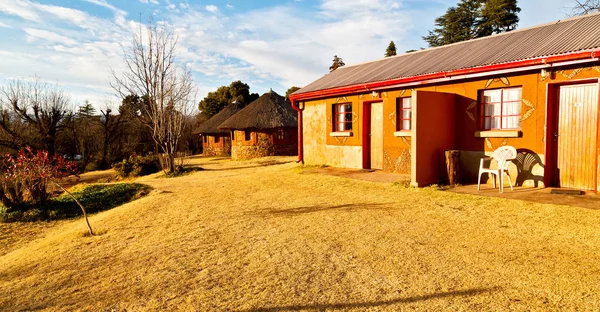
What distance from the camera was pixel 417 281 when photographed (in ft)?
12.0

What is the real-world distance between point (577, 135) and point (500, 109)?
1642 mm

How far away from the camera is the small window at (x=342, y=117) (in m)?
12.6

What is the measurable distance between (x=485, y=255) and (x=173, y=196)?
7708mm

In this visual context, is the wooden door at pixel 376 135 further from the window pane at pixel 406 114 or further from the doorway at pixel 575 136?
the doorway at pixel 575 136

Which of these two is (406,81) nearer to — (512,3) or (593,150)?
(593,150)

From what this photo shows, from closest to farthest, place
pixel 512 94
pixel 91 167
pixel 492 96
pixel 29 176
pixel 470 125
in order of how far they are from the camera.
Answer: pixel 512 94, pixel 492 96, pixel 29 176, pixel 470 125, pixel 91 167

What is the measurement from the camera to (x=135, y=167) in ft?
59.9

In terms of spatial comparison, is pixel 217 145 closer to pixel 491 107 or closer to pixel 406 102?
pixel 406 102

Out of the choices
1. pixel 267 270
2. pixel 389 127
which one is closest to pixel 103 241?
pixel 267 270

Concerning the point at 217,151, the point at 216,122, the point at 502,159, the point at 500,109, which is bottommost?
the point at 217,151

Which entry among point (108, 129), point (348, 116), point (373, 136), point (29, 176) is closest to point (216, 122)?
point (108, 129)

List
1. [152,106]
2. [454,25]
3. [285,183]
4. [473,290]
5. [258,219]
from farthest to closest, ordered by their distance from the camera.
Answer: [454,25] → [152,106] → [285,183] → [258,219] → [473,290]

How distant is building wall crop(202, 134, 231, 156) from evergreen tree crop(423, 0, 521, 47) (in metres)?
22.5

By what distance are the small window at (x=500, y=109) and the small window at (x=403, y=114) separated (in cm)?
210
